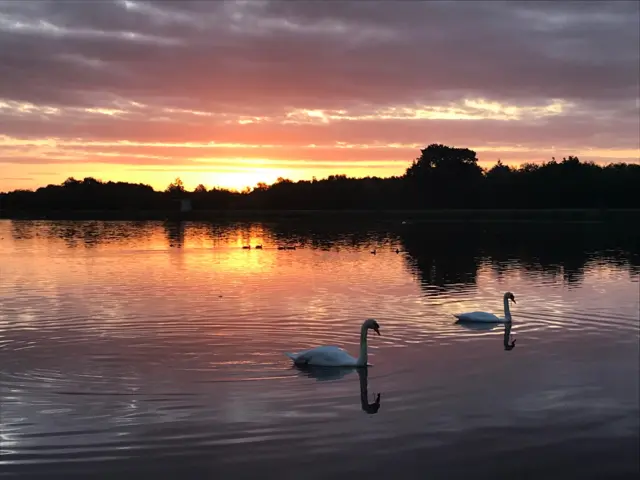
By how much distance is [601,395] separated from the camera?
10961 millimetres

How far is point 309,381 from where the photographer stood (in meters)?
11.5

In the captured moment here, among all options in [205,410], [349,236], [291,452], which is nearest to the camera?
[291,452]

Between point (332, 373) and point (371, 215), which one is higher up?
point (371, 215)

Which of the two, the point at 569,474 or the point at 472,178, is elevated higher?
the point at 472,178

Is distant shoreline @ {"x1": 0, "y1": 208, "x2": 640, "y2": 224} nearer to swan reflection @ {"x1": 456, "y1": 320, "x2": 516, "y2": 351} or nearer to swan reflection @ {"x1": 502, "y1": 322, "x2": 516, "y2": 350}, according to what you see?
swan reflection @ {"x1": 456, "y1": 320, "x2": 516, "y2": 351}

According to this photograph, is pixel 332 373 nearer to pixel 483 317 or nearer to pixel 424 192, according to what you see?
pixel 483 317

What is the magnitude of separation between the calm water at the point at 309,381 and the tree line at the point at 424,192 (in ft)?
214

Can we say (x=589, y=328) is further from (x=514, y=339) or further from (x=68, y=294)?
(x=68, y=294)

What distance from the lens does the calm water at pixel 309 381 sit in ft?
27.8

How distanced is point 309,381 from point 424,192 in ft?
288

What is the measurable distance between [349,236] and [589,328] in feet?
124

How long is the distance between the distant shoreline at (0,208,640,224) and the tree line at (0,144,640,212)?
2216 mm

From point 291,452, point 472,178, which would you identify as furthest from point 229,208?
point 291,452

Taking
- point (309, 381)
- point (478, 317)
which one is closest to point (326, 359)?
point (309, 381)
